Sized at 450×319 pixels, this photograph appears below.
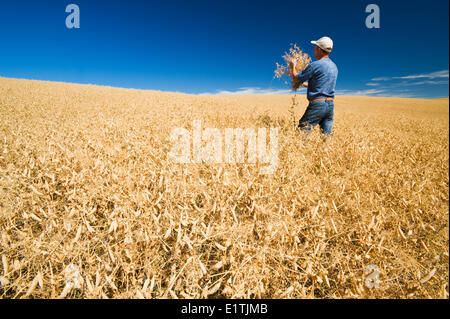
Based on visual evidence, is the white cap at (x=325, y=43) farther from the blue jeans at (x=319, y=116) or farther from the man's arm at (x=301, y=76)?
the blue jeans at (x=319, y=116)

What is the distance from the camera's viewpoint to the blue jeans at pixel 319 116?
3.86m

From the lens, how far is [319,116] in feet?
12.8

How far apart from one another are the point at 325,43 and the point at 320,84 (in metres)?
0.80

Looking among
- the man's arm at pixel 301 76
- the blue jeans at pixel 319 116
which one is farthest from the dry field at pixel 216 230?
the man's arm at pixel 301 76

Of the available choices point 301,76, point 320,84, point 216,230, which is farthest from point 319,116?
point 216,230

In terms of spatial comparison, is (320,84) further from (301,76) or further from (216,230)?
(216,230)

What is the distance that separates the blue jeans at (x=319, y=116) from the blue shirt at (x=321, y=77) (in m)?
0.18

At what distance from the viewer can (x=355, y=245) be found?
1.58 metres

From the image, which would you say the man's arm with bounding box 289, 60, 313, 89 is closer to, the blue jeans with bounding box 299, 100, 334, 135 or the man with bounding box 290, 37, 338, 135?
the man with bounding box 290, 37, 338, 135

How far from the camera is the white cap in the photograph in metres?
3.74

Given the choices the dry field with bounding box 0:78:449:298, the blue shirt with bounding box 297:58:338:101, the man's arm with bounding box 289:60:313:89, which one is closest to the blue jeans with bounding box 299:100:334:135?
the blue shirt with bounding box 297:58:338:101
